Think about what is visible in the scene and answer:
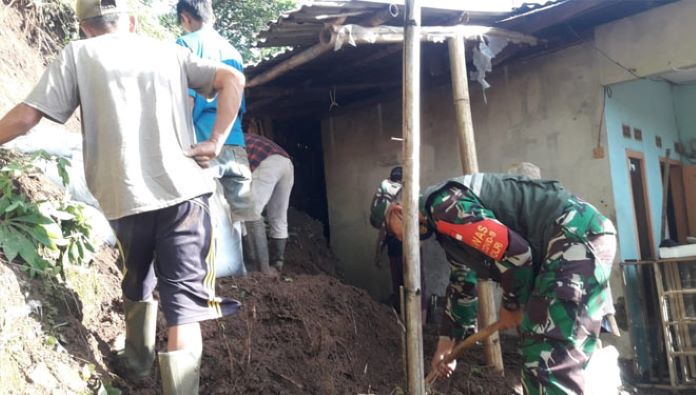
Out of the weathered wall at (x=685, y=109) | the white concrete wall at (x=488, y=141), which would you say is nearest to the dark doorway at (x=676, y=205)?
the weathered wall at (x=685, y=109)

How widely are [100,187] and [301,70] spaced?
3654mm

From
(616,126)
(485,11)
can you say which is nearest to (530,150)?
(616,126)

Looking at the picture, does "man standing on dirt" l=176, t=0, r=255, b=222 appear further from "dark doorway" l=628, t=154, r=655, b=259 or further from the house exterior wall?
"dark doorway" l=628, t=154, r=655, b=259

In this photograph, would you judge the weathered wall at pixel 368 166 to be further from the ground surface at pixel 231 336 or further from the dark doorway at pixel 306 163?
the ground surface at pixel 231 336

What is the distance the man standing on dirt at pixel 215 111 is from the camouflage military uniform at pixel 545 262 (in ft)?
5.30

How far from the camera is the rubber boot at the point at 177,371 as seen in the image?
2.21 meters

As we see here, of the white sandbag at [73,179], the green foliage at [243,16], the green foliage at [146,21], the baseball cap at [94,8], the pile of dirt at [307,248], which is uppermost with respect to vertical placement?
the green foliage at [243,16]

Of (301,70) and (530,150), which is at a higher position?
(301,70)

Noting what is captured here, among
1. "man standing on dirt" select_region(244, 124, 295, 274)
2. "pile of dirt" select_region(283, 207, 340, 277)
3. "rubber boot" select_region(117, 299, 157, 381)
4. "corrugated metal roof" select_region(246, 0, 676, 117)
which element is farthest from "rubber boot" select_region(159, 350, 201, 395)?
"pile of dirt" select_region(283, 207, 340, 277)

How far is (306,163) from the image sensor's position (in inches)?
320

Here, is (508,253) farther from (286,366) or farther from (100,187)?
(100,187)

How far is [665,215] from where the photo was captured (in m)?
5.82

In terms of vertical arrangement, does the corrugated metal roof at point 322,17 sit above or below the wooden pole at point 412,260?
above

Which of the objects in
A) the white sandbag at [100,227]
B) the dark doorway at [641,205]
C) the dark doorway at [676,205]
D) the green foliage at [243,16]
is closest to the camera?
the white sandbag at [100,227]
